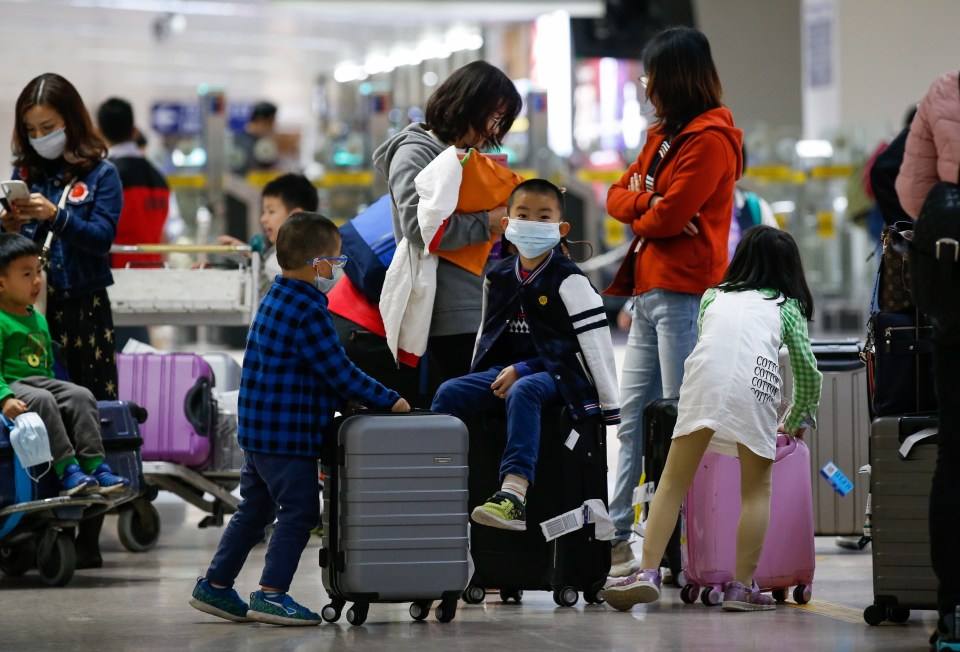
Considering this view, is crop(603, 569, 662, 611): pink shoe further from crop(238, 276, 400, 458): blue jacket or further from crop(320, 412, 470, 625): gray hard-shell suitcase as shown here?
crop(238, 276, 400, 458): blue jacket

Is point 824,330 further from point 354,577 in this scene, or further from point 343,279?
point 354,577

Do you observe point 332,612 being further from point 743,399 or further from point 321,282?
point 743,399

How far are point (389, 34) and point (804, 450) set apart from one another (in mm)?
19783

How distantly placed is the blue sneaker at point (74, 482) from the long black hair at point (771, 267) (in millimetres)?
2095

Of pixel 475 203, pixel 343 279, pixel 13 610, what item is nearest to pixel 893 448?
pixel 475 203

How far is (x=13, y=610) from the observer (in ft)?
14.1

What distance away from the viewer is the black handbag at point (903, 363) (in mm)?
3883

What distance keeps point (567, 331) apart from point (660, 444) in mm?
558

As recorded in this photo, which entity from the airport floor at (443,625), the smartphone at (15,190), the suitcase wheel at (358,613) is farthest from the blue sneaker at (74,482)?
the suitcase wheel at (358,613)

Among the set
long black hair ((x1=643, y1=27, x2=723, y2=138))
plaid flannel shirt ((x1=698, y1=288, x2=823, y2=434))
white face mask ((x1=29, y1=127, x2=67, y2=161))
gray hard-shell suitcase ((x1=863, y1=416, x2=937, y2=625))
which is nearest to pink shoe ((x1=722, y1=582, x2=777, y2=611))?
gray hard-shell suitcase ((x1=863, y1=416, x2=937, y2=625))

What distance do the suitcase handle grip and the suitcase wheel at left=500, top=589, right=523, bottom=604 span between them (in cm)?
187

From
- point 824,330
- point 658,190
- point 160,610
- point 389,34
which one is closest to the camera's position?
point 160,610

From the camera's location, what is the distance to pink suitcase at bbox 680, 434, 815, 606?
4.31 meters

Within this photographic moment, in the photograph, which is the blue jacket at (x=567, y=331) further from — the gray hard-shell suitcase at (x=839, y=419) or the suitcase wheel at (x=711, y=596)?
the gray hard-shell suitcase at (x=839, y=419)
